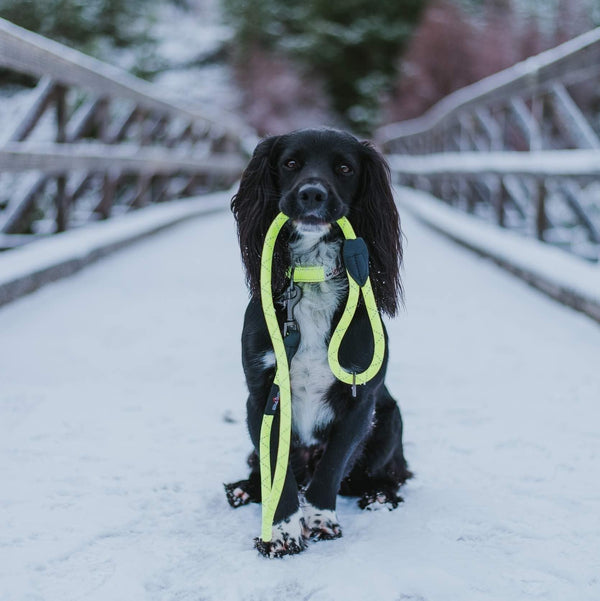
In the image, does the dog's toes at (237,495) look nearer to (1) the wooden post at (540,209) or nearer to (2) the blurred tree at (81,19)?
(1) the wooden post at (540,209)

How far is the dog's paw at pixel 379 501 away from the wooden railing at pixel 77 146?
3.11 metres

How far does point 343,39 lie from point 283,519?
36085mm

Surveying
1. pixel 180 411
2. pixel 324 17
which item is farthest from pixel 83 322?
pixel 324 17

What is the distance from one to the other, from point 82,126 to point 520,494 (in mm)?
5048

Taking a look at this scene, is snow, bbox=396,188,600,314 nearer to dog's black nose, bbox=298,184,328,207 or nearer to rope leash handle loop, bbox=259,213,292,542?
dog's black nose, bbox=298,184,328,207

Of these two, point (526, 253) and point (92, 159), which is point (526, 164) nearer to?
point (526, 253)

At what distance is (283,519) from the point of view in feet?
5.75

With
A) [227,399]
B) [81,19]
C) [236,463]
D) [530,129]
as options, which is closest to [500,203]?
[530,129]

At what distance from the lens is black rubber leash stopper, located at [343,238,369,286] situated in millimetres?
1742

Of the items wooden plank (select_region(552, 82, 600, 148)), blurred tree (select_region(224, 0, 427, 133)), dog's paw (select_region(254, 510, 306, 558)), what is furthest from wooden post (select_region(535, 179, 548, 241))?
blurred tree (select_region(224, 0, 427, 133))

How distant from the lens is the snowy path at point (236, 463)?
161cm

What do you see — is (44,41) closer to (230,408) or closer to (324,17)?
(230,408)

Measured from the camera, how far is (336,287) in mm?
1915

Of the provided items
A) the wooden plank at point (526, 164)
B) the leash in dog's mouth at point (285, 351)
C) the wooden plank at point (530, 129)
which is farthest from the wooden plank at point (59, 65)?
the wooden plank at point (530, 129)
